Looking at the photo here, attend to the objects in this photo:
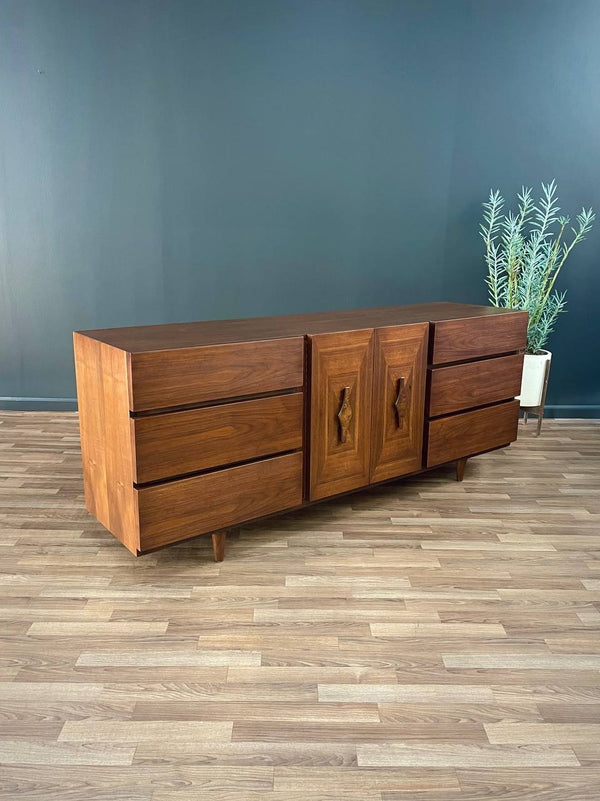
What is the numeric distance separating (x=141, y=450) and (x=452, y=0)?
326 cm

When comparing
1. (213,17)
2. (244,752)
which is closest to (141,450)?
(244,752)

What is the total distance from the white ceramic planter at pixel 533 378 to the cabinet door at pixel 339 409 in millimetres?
1600

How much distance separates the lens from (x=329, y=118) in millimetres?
3910

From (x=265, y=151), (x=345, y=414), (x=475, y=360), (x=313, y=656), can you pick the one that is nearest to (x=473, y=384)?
(x=475, y=360)

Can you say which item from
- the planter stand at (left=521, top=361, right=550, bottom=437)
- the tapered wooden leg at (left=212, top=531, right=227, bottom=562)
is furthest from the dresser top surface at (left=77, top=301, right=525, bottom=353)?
the planter stand at (left=521, top=361, right=550, bottom=437)

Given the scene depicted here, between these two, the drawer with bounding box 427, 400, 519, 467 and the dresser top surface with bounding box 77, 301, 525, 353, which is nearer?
the dresser top surface with bounding box 77, 301, 525, 353

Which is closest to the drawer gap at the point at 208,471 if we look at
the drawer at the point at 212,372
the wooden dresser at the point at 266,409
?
the wooden dresser at the point at 266,409

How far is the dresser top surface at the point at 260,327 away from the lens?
219cm

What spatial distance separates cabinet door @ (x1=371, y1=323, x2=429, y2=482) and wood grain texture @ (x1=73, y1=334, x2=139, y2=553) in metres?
1.00

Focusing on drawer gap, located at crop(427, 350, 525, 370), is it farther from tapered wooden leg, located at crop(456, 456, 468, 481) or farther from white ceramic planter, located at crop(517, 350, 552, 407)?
white ceramic planter, located at crop(517, 350, 552, 407)

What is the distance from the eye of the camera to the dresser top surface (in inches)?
86.2

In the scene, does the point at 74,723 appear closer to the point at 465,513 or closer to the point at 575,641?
the point at 575,641

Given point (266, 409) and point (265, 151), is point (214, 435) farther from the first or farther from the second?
point (265, 151)

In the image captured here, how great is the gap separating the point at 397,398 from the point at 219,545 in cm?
91
